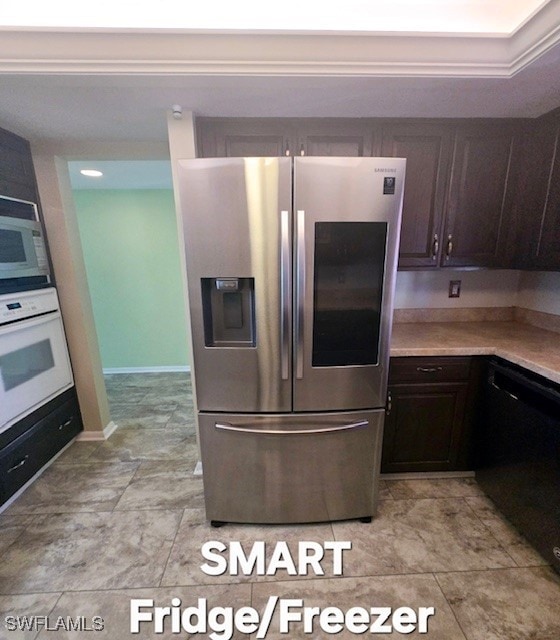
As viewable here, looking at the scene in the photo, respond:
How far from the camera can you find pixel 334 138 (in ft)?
5.75

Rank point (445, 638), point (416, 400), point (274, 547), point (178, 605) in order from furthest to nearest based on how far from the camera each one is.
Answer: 1. point (416, 400)
2. point (274, 547)
3. point (178, 605)
4. point (445, 638)

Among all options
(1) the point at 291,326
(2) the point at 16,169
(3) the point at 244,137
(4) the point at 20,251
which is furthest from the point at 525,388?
(2) the point at 16,169

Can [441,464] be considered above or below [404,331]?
below

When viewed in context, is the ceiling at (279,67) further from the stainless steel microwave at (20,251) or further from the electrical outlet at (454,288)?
the electrical outlet at (454,288)

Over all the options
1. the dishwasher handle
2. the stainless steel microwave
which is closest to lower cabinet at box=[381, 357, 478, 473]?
the dishwasher handle

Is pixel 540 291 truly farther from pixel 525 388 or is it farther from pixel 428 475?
pixel 428 475

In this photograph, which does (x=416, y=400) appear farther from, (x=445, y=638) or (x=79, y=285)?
(x=79, y=285)

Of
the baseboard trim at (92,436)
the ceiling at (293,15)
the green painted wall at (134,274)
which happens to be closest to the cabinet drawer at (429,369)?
the ceiling at (293,15)

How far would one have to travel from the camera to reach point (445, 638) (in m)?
1.20

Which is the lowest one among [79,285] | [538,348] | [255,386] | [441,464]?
[441,464]

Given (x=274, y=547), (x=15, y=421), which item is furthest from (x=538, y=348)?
(x=15, y=421)

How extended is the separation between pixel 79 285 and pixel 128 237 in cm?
159

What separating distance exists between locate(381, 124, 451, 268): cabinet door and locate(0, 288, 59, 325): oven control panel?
95.6 inches

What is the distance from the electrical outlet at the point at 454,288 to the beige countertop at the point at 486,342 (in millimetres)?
243
